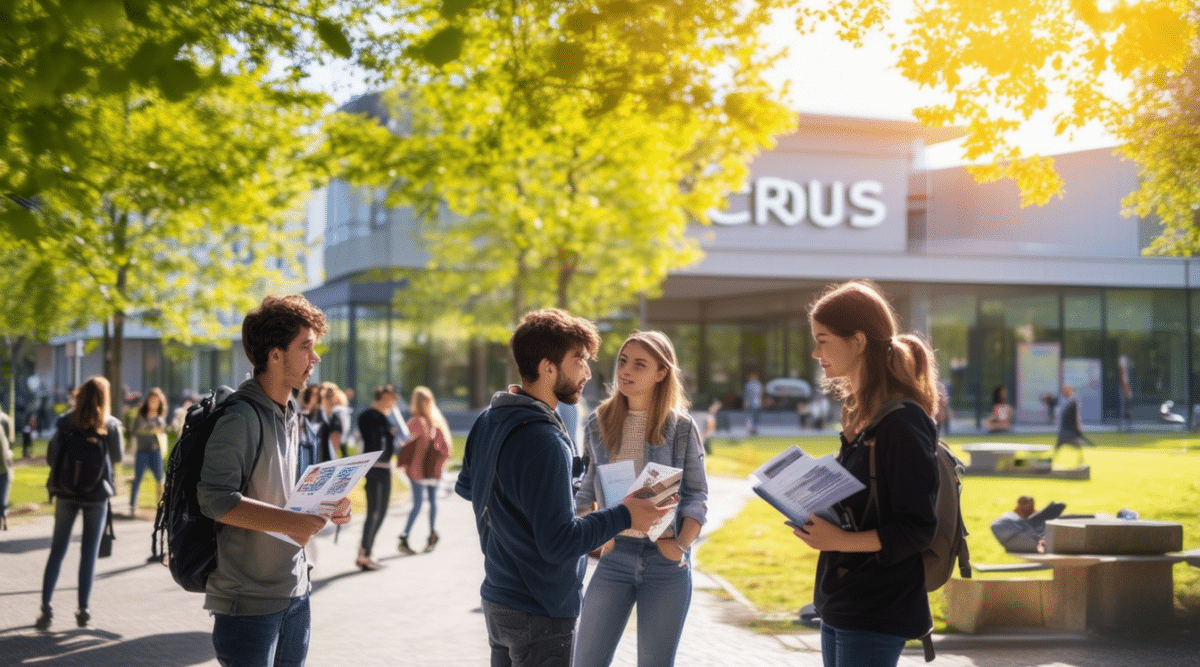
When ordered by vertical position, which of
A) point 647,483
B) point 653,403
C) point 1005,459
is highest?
point 653,403

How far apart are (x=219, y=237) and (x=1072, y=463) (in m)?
19.2

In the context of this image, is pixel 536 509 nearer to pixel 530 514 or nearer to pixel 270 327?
pixel 530 514

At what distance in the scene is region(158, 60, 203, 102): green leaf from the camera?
14.4ft

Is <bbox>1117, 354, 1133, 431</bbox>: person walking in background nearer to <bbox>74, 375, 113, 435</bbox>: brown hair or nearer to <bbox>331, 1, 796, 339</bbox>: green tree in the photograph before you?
<bbox>331, 1, 796, 339</bbox>: green tree

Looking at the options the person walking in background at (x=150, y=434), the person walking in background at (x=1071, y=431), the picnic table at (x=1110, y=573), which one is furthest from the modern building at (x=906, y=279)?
the picnic table at (x=1110, y=573)

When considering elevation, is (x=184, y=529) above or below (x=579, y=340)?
below

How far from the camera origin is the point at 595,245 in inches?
910

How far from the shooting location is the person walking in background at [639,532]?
4.58 m

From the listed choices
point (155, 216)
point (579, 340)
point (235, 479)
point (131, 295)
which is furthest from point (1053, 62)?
point (131, 295)

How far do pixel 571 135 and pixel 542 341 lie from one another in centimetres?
1048

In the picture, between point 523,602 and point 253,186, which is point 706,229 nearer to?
point 253,186

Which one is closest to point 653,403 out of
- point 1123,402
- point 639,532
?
point 639,532

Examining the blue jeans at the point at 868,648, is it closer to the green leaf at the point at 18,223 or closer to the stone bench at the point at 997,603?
the green leaf at the point at 18,223

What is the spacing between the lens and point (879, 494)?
10.8 feet
